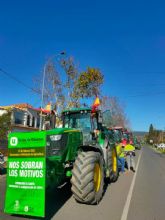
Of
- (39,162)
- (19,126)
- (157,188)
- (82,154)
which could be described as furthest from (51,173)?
(19,126)

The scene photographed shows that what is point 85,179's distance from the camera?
738 cm

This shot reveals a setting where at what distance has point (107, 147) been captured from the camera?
34.5 feet

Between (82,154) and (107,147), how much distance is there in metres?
2.75

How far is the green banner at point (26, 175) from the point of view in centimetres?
627

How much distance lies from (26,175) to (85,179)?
162 centimetres

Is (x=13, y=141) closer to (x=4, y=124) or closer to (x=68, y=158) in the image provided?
(x=68, y=158)

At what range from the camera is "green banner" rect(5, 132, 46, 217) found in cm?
627

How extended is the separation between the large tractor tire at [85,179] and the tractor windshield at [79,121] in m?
2.00

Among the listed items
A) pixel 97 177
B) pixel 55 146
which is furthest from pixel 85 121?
pixel 55 146

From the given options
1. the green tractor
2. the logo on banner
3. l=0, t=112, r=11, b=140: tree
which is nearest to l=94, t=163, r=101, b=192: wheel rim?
the green tractor

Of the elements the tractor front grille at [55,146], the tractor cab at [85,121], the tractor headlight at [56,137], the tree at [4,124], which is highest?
the tree at [4,124]

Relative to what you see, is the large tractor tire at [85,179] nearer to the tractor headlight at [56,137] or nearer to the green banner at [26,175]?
the tractor headlight at [56,137]

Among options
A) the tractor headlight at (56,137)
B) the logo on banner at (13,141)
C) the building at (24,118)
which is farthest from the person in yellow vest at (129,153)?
the building at (24,118)

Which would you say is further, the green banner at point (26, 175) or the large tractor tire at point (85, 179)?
the large tractor tire at point (85, 179)
